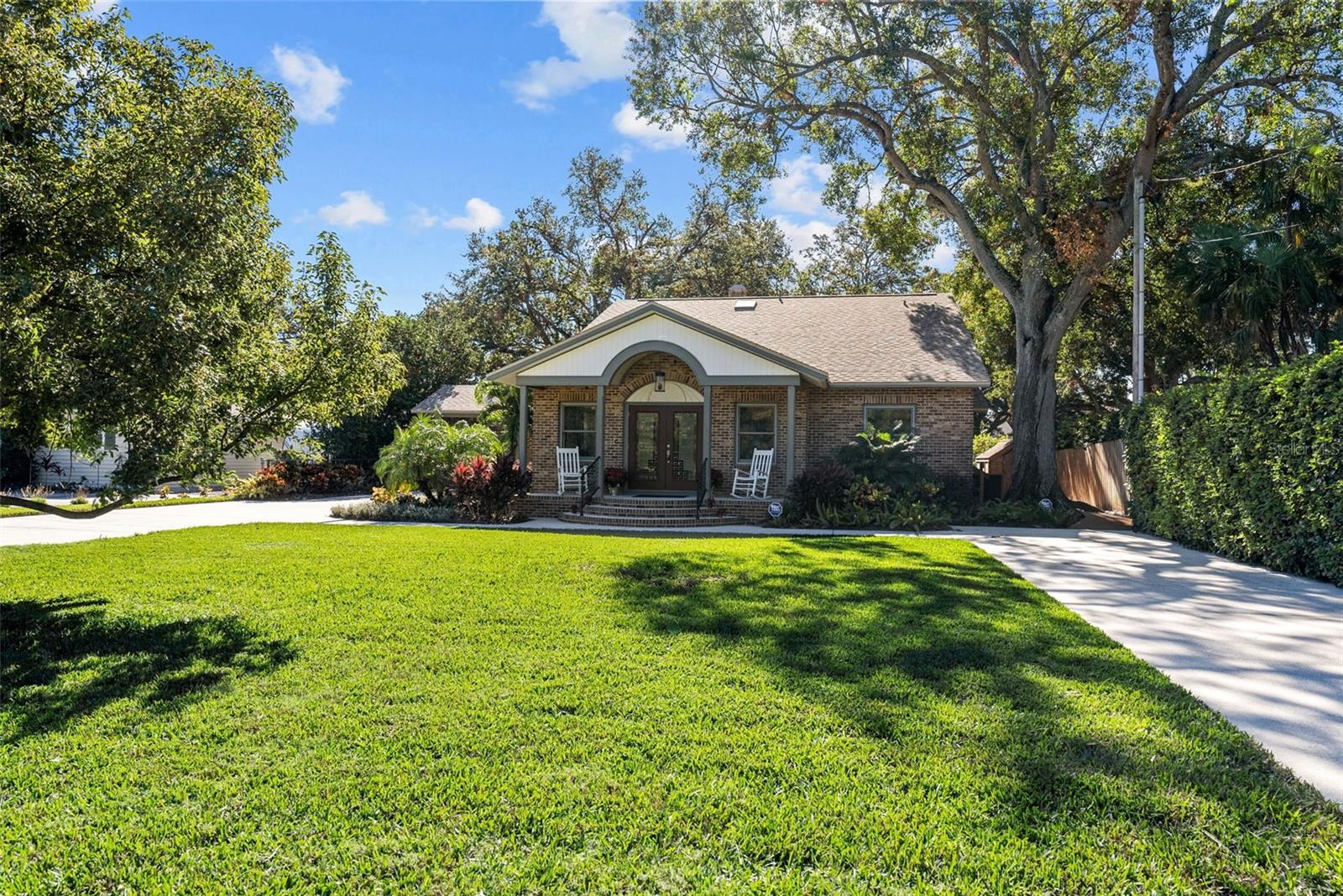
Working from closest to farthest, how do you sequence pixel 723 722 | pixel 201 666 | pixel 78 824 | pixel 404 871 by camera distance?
pixel 404 871, pixel 78 824, pixel 723 722, pixel 201 666

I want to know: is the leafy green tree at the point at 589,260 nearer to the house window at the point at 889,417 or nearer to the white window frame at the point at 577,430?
the white window frame at the point at 577,430

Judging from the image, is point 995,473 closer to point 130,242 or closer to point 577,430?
point 577,430

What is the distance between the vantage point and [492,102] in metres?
15.2

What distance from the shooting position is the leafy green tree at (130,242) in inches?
193

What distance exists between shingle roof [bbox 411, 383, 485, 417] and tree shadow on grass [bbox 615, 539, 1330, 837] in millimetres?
20115

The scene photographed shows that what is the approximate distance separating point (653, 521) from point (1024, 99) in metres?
12.6

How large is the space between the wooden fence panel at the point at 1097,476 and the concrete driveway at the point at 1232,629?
8990 millimetres

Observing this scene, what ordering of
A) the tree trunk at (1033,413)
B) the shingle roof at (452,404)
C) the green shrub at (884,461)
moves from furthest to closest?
1. the shingle roof at (452,404)
2. the tree trunk at (1033,413)
3. the green shrub at (884,461)

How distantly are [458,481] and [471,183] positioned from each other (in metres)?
10.5

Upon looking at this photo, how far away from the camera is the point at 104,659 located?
493 cm

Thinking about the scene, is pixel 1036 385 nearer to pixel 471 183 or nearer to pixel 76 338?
pixel 471 183

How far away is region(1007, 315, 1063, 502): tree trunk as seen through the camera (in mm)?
17812

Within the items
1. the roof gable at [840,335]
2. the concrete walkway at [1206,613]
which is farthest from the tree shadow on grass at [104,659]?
the roof gable at [840,335]

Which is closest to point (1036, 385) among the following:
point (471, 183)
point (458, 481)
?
point (458, 481)
